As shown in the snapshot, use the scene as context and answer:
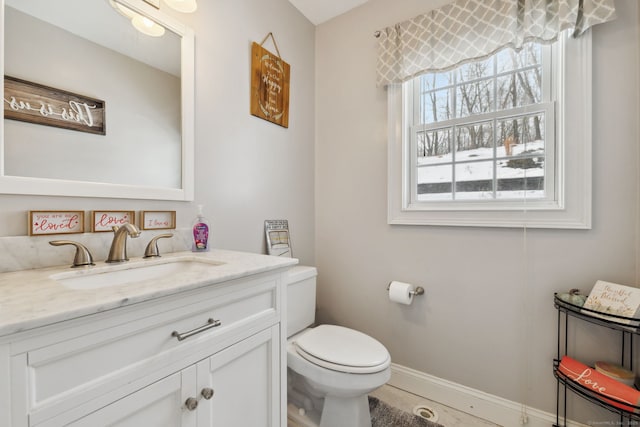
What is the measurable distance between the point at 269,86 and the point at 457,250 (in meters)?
1.50

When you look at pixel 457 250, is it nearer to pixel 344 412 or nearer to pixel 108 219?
pixel 344 412

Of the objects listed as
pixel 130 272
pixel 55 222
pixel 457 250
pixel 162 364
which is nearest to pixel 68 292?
pixel 162 364

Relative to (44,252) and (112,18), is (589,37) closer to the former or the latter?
(112,18)

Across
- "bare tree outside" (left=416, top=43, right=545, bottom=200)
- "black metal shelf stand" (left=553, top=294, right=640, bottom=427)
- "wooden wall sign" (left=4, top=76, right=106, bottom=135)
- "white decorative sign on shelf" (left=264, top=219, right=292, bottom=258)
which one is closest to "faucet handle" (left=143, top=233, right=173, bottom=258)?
"wooden wall sign" (left=4, top=76, right=106, bottom=135)

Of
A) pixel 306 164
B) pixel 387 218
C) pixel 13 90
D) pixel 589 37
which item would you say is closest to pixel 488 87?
pixel 589 37

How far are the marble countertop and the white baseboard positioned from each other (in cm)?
132

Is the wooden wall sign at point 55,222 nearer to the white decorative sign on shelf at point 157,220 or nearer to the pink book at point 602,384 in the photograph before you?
the white decorative sign on shelf at point 157,220

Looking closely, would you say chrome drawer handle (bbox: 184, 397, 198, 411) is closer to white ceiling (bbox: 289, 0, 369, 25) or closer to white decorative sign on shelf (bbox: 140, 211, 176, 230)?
white decorative sign on shelf (bbox: 140, 211, 176, 230)

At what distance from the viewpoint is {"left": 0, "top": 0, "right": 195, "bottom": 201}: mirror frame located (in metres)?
0.89

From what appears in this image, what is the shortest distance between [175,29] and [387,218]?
1.50 meters

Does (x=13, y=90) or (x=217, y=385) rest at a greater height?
(x=13, y=90)

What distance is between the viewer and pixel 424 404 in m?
1.62

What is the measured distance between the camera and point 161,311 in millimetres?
707

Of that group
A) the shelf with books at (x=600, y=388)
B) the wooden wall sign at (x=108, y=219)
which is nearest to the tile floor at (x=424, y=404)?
the shelf with books at (x=600, y=388)
